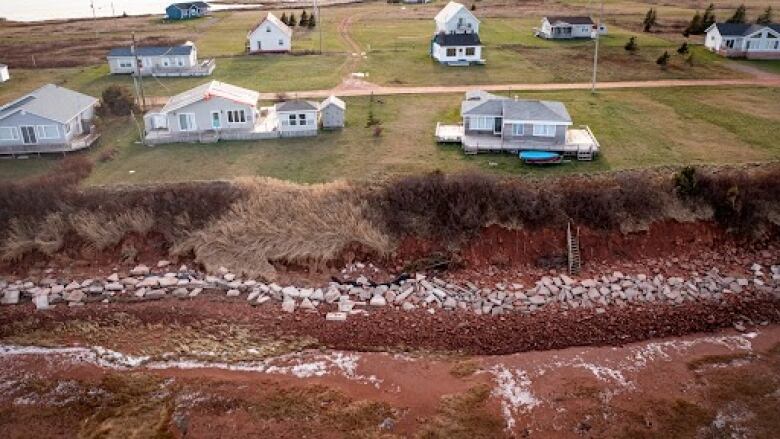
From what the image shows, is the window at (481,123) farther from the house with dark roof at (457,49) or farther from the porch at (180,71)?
the porch at (180,71)

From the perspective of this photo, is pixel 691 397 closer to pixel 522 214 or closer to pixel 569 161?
pixel 522 214

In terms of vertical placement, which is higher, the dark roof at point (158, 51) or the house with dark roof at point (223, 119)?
the dark roof at point (158, 51)

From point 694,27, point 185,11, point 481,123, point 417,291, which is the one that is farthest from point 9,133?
point 694,27

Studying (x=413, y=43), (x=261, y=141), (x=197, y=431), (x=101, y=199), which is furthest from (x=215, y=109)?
(x=413, y=43)

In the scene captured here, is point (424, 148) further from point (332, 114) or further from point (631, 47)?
point (631, 47)

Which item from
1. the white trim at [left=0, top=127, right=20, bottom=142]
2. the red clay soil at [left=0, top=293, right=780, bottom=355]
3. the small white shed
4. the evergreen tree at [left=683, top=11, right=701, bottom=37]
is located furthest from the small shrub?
the evergreen tree at [left=683, top=11, right=701, bottom=37]

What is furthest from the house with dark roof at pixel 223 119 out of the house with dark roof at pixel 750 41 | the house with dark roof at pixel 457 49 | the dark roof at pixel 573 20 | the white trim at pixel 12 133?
the house with dark roof at pixel 750 41

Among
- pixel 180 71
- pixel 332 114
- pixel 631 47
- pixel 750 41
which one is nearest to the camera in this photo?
pixel 332 114
